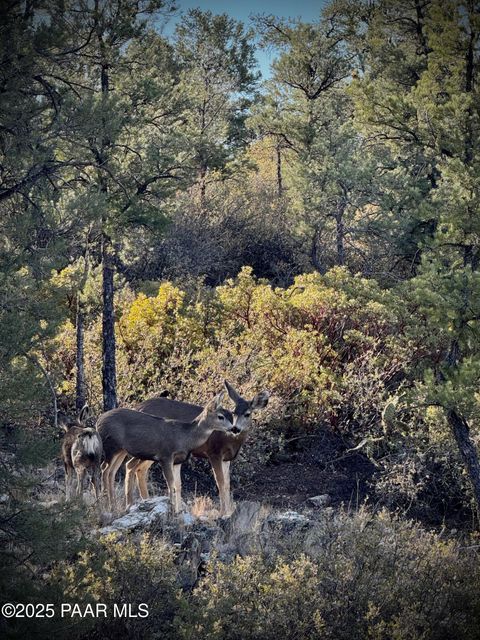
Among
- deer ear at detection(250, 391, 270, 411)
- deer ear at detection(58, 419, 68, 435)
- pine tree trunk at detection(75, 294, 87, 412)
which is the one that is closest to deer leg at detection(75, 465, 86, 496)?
deer ear at detection(58, 419, 68, 435)

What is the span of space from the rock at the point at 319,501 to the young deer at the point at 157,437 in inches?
145

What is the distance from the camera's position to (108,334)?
16.8 metres

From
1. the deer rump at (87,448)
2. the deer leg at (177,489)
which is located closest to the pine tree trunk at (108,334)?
the deer leg at (177,489)

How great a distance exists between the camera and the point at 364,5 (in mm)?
29016

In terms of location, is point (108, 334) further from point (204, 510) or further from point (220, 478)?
point (220, 478)

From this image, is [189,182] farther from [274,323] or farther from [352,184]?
[352,184]

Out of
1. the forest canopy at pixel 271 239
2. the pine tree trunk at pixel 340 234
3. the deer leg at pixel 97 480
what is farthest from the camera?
the pine tree trunk at pixel 340 234

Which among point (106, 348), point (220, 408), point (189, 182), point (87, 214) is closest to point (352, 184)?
point (189, 182)

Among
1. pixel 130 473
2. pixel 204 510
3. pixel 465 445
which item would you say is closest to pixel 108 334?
pixel 130 473

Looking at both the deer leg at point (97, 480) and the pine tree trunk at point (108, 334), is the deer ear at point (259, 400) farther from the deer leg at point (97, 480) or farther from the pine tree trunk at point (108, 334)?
the pine tree trunk at point (108, 334)

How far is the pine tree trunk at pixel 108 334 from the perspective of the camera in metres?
16.5

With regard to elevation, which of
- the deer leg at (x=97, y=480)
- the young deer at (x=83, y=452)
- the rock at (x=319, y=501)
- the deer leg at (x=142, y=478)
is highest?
the young deer at (x=83, y=452)

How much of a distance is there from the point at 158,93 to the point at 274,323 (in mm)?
5708

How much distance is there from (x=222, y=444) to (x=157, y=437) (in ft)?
3.92
